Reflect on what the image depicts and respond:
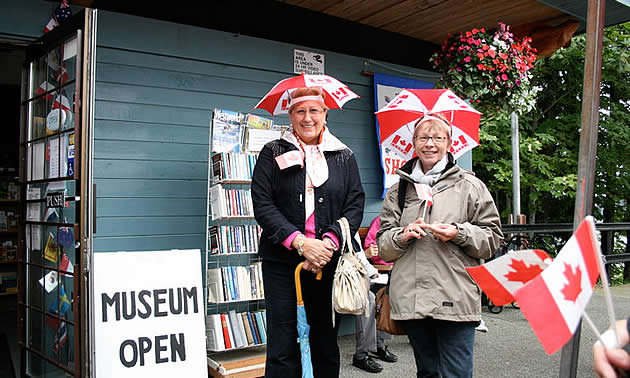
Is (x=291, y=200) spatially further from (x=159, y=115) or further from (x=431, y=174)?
(x=159, y=115)

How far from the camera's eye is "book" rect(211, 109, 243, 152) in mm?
3656

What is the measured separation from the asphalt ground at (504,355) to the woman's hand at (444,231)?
1865 mm

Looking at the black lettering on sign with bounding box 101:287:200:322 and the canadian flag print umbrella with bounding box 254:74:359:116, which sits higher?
the canadian flag print umbrella with bounding box 254:74:359:116

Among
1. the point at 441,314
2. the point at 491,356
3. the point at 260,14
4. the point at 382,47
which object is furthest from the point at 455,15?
the point at 441,314

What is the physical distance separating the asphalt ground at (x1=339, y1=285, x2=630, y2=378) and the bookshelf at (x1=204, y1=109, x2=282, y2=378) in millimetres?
750

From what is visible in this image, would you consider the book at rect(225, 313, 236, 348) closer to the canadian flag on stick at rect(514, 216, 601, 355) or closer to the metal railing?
the canadian flag on stick at rect(514, 216, 601, 355)

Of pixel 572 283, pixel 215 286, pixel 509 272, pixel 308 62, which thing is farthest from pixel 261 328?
pixel 572 283

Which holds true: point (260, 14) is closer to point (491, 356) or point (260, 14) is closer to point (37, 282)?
point (37, 282)

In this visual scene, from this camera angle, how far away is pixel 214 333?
3502mm

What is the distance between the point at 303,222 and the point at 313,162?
0.30m

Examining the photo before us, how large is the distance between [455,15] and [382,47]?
774mm

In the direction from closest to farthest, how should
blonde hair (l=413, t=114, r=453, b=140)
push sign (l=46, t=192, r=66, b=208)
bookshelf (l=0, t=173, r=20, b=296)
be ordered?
blonde hair (l=413, t=114, r=453, b=140)
push sign (l=46, t=192, r=66, b=208)
bookshelf (l=0, t=173, r=20, b=296)

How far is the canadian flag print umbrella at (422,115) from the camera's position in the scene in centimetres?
269

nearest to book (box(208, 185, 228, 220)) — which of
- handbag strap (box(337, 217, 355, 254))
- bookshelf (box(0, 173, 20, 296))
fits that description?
handbag strap (box(337, 217, 355, 254))
